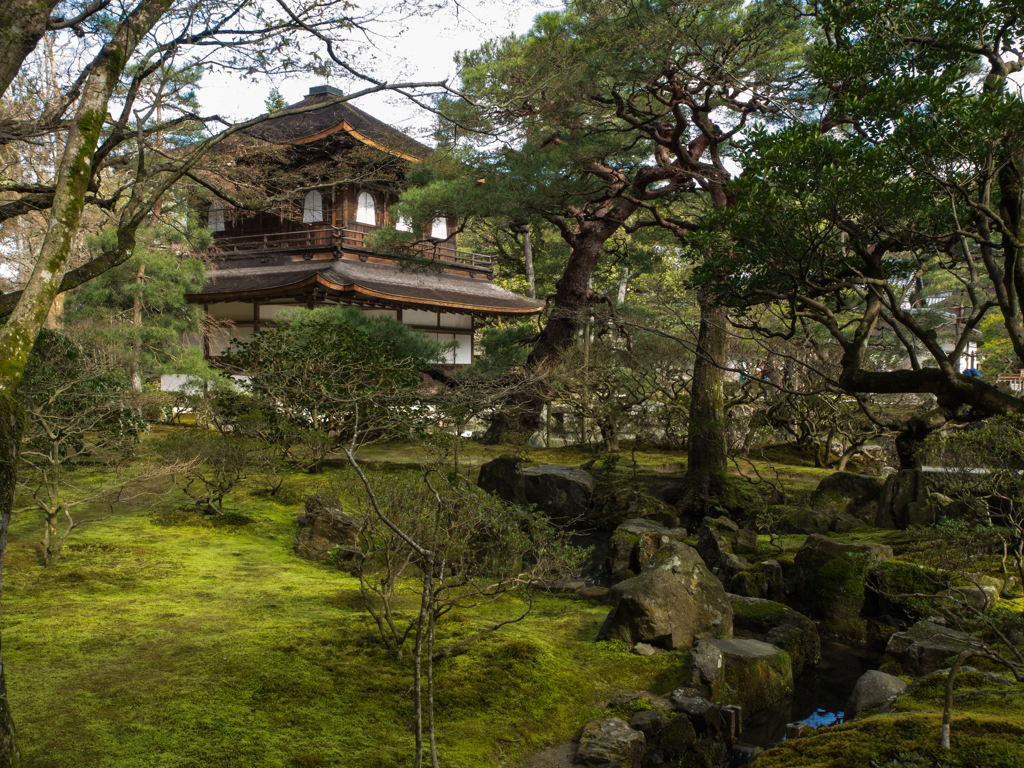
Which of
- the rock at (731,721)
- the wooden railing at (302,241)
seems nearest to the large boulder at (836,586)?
the rock at (731,721)

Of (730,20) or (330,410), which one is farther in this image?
(330,410)

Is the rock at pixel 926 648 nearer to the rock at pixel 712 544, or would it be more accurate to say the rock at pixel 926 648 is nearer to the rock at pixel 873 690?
the rock at pixel 873 690

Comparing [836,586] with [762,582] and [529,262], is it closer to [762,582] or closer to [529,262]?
[762,582]

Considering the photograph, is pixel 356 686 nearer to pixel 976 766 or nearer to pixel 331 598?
pixel 331 598

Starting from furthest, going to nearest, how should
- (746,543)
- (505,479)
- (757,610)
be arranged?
(505,479), (746,543), (757,610)

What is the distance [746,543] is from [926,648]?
3666mm

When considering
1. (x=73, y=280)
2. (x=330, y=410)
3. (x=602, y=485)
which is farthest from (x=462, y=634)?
(x=602, y=485)

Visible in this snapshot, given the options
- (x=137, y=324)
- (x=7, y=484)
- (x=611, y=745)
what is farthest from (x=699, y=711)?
(x=137, y=324)

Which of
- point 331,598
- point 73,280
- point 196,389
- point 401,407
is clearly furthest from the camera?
point 196,389

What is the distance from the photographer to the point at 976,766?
2.27m

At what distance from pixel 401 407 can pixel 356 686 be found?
21.9ft

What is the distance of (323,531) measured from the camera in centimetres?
787

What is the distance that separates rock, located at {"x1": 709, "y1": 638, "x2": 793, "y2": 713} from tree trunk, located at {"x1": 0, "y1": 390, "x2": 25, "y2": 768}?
4.17 meters

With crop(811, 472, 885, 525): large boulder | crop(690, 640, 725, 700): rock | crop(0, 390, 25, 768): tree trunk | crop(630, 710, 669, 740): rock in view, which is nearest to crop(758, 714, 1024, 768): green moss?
crop(630, 710, 669, 740): rock
